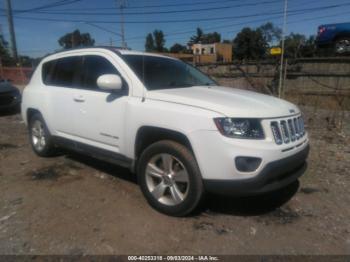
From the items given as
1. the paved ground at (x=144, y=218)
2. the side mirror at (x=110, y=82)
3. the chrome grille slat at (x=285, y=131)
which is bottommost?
the paved ground at (x=144, y=218)

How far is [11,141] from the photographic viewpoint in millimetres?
6449

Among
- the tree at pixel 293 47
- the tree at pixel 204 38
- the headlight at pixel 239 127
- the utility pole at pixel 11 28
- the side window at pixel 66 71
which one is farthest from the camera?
the tree at pixel 204 38

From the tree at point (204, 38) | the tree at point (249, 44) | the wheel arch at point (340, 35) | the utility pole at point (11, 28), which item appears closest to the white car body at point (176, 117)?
the wheel arch at point (340, 35)

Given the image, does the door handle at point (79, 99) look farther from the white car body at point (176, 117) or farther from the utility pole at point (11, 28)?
the utility pole at point (11, 28)

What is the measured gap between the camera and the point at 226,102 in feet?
9.68

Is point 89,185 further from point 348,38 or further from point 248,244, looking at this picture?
point 348,38

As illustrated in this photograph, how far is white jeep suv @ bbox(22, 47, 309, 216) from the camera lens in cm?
274

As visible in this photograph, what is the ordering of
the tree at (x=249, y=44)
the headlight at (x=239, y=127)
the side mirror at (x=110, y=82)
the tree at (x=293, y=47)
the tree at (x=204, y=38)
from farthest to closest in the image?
the tree at (x=204, y=38) < the tree at (x=249, y=44) < the tree at (x=293, y=47) < the side mirror at (x=110, y=82) < the headlight at (x=239, y=127)

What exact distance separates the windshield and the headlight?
3.57ft

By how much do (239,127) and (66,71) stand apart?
297cm

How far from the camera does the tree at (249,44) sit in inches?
2452

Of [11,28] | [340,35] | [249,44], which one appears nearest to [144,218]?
[340,35]

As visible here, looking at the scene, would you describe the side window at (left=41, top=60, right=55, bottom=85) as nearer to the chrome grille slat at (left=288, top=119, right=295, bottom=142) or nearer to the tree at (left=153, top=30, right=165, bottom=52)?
the chrome grille slat at (left=288, top=119, right=295, bottom=142)

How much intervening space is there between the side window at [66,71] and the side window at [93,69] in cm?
22
